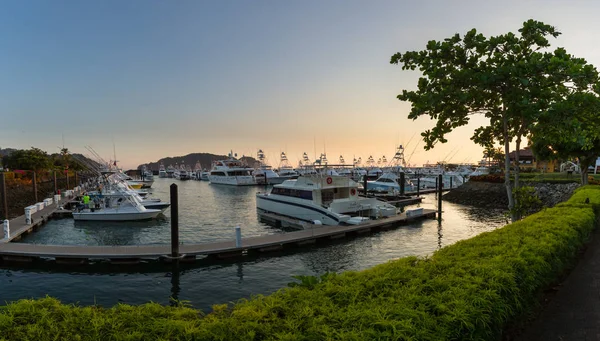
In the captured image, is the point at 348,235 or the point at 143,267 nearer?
the point at 143,267

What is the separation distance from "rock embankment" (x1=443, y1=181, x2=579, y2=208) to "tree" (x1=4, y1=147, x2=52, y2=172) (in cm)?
6134

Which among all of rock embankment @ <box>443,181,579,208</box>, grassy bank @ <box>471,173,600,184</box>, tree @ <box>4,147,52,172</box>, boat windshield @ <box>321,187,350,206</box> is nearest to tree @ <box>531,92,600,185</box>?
boat windshield @ <box>321,187,350,206</box>

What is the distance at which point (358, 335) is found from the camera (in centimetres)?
365

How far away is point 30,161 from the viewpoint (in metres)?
54.3

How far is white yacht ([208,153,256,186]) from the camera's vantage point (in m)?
75.4

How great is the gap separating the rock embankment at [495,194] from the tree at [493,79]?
24610 mm

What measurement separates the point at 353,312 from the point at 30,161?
6646 cm

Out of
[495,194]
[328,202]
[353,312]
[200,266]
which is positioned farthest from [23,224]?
[495,194]

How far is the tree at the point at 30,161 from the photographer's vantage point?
54.3m

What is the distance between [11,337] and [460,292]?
5.54 m

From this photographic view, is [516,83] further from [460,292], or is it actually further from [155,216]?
[155,216]

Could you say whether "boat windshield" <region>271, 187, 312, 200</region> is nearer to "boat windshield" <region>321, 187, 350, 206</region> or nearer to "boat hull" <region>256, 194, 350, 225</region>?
"boat hull" <region>256, 194, 350, 225</region>

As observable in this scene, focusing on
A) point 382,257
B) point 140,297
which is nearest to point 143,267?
point 140,297

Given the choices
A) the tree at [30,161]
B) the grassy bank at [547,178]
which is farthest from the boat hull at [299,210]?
the tree at [30,161]
